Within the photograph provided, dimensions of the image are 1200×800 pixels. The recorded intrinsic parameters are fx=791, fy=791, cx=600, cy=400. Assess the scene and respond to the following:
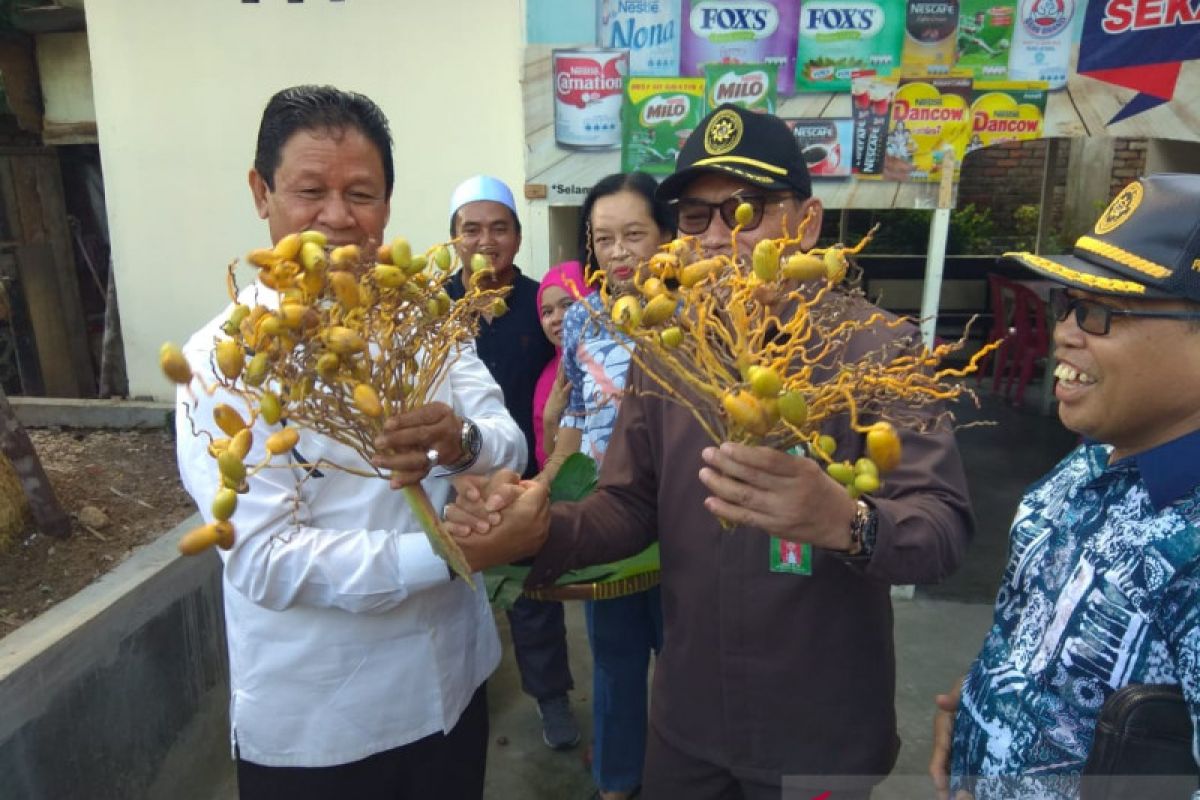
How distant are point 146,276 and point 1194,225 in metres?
4.89

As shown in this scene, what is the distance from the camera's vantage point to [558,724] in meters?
3.15

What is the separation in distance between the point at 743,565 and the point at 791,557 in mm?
95

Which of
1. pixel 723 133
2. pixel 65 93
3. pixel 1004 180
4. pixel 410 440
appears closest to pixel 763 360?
pixel 410 440

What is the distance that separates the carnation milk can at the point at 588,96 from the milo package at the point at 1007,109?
1563 mm

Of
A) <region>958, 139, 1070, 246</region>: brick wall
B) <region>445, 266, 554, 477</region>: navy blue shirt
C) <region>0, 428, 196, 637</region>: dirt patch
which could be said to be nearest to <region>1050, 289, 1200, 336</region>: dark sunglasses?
<region>445, 266, 554, 477</region>: navy blue shirt

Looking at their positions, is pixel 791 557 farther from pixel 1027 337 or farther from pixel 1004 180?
pixel 1004 180

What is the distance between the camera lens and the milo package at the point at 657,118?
360cm

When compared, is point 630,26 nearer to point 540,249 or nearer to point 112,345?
point 540,249

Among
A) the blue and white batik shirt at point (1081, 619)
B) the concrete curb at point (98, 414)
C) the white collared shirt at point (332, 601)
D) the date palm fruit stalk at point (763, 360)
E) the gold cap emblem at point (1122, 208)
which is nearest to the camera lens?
the date palm fruit stalk at point (763, 360)

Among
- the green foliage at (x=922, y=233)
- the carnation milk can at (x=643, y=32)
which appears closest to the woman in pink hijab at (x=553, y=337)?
the carnation milk can at (x=643, y=32)

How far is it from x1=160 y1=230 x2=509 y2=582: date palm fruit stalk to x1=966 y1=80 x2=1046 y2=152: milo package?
3.08 m

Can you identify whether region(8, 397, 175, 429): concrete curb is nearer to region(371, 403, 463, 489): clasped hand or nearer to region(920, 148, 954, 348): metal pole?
region(371, 403, 463, 489): clasped hand

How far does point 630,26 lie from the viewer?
3.57 m

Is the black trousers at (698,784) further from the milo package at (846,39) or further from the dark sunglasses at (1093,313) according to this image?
the milo package at (846,39)
